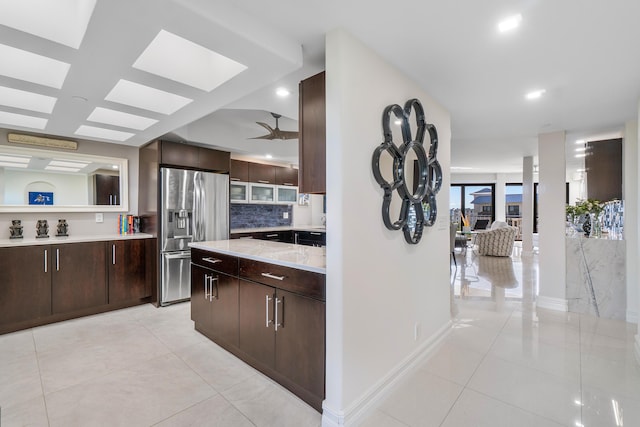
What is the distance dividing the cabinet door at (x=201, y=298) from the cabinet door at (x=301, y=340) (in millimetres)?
1074

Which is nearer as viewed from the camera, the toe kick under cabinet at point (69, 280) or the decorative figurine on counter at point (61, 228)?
the toe kick under cabinet at point (69, 280)

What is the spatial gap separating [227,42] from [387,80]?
42.5 inches

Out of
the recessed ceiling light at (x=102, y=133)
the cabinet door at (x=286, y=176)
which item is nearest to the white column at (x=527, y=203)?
the cabinet door at (x=286, y=176)

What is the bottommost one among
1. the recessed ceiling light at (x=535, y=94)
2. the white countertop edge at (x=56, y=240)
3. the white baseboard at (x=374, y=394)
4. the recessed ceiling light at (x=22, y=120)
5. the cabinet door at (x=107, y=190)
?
the white baseboard at (x=374, y=394)

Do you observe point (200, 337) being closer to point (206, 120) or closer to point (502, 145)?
point (206, 120)

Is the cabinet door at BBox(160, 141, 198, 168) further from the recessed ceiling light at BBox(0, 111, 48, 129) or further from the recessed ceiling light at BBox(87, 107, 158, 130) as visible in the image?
the recessed ceiling light at BBox(0, 111, 48, 129)

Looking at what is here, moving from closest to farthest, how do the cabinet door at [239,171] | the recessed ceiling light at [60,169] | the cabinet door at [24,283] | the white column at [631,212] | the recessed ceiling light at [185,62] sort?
the recessed ceiling light at [185,62]
the cabinet door at [24,283]
the white column at [631,212]
the recessed ceiling light at [60,169]
the cabinet door at [239,171]

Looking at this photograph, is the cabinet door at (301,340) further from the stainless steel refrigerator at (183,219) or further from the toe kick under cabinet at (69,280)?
the toe kick under cabinet at (69,280)

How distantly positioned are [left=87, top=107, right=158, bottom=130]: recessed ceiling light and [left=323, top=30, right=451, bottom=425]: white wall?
7.45ft

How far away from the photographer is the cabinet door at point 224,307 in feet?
8.28

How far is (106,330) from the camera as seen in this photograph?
125 inches

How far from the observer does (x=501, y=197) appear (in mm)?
10180

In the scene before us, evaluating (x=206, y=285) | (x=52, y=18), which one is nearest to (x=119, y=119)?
(x=52, y=18)

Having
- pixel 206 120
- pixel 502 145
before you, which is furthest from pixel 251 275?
pixel 502 145
